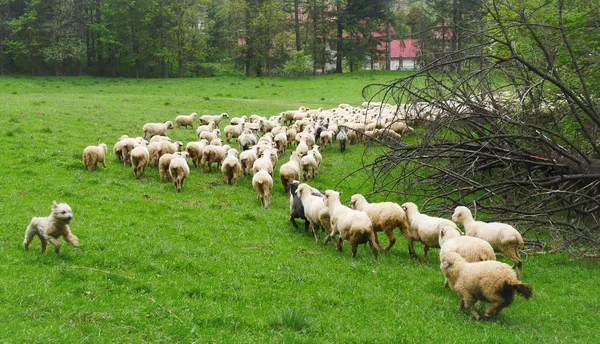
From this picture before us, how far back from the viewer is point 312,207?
35.8 feet

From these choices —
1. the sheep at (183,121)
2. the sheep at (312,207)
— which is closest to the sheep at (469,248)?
the sheep at (312,207)

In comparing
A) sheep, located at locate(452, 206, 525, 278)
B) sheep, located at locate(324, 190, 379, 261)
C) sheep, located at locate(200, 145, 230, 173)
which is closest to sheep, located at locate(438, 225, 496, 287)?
sheep, located at locate(452, 206, 525, 278)

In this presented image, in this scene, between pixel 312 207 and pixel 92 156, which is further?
pixel 92 156

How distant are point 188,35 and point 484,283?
52.5 meters

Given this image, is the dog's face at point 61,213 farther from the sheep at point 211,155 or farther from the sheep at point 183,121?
the sheep at point 183,121

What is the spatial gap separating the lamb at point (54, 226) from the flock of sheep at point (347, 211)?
4.77 m

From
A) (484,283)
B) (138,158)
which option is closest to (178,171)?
(138,158)

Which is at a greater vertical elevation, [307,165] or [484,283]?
[307,165]

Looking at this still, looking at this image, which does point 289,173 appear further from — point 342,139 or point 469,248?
point 469,248

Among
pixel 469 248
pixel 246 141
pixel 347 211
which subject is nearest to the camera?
pixel 469 248

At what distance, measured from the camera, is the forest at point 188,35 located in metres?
50.0

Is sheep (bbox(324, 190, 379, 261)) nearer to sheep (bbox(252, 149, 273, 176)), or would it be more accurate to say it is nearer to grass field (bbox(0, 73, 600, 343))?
grass field (bbox(0, 73, 600, 343))

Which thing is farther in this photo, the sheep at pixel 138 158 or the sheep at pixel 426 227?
the sheep at pixel 138 158

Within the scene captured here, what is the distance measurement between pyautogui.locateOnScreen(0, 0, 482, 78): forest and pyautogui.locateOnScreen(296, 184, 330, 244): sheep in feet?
138
